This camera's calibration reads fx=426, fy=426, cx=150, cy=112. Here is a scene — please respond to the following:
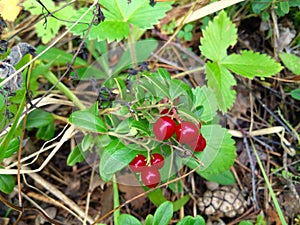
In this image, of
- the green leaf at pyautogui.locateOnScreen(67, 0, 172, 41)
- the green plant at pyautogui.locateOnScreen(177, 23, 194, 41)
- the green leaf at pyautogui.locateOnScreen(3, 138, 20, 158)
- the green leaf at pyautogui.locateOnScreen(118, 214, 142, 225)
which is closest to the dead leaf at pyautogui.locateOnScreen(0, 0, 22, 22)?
the green leaf at pyautogui.locateOnScreen(67, 0, 172, 41)

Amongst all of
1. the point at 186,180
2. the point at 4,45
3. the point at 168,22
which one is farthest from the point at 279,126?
the point at 4,45

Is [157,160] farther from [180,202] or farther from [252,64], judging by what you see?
[252,64]

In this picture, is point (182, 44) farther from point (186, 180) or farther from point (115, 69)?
point (186, 180)

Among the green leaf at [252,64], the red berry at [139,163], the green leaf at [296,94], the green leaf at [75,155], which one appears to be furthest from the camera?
the green leaf at [296,94]

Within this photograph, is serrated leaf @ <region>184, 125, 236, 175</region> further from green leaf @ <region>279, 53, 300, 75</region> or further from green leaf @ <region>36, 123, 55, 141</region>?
green leaf @ <region>36, 123, 55, 141</region>

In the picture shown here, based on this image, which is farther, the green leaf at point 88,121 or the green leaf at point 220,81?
the green leaf at point 220,81

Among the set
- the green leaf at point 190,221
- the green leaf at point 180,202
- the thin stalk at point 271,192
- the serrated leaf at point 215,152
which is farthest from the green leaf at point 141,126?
the thin stalk at point 271,192

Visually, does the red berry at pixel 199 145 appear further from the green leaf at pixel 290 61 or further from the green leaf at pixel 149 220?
the green leaf at pixel 290 61
